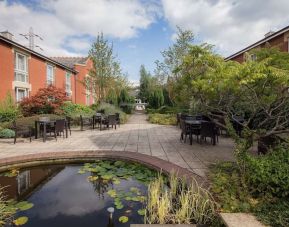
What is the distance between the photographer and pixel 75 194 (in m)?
4.81

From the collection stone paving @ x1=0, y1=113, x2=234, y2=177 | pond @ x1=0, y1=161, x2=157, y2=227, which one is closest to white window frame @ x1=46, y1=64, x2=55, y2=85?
stone paving @ x1=0, y1=113, x2=234, y2=177

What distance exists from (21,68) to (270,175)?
1637 centimetres

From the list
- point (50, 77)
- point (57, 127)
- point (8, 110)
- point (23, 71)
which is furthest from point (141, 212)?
point (50, 77)

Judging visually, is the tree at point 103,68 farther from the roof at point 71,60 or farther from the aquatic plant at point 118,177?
the aquatic plant at point 118,177

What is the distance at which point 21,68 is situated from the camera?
624 inches

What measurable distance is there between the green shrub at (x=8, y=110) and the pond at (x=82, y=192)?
7.87 metres

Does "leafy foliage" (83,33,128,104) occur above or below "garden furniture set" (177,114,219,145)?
above

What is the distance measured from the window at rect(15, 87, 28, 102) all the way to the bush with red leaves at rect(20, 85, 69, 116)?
40.4 inches

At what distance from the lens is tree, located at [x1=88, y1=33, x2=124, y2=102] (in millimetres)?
20812

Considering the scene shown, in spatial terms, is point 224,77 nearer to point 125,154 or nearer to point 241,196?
point 241,196

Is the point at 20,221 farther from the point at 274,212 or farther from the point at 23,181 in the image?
the point at 274,212

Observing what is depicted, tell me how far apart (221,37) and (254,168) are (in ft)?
40.4

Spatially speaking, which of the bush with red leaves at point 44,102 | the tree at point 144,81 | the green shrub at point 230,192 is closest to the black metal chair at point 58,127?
the bush with red leaves at point 44,102

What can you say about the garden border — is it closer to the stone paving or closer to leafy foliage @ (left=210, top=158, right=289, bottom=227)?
the stone paving
